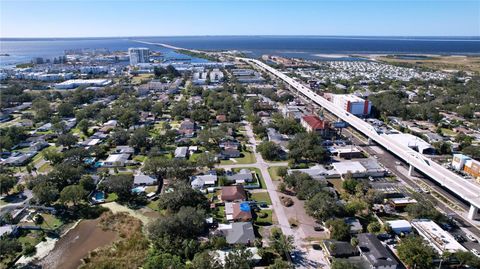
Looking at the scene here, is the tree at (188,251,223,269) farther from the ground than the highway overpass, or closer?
closer

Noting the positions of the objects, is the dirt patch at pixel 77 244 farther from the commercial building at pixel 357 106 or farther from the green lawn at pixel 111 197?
the commercial building at pixel 357 106

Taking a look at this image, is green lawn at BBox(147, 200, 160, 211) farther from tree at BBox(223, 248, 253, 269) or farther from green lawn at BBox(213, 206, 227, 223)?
tree at BBox(223, 248, 253, 269)

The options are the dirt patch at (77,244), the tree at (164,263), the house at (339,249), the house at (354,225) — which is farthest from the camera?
the house at (354,225)

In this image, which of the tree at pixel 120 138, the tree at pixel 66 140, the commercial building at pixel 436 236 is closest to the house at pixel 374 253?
the commercial building at pixel 436 236

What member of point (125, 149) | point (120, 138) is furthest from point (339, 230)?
point (120, 138)

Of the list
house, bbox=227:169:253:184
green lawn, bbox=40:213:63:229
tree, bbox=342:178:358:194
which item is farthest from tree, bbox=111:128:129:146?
tree, bbox=342:178:358:194

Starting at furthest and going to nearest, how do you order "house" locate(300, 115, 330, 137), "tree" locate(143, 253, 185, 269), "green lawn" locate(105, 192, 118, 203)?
"house" locate(300, 115, 330, 137), "green lawn" locate(105, 192, 118, 203), "tree" locate(143, 253, 185, 269)

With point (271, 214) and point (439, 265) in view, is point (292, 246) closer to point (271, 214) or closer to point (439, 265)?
point (271, 214)
